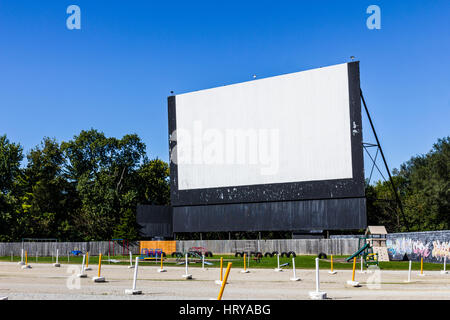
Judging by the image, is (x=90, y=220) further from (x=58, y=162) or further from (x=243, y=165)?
(x=243, y=165)

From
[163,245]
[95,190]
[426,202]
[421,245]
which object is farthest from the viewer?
[95,190]

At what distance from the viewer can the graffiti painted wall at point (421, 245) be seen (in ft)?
131

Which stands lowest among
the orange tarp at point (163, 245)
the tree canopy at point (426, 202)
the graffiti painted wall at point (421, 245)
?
the orange tarp at point (163, 245)

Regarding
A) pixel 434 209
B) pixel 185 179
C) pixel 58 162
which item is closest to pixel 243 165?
pixel 185 179

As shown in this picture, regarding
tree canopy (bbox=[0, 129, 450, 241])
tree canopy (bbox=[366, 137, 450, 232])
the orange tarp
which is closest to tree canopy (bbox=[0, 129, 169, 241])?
tree canopy (bbox=[0, 129, 450, 241])

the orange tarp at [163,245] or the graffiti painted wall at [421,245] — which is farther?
the orange tarp at [163,245]

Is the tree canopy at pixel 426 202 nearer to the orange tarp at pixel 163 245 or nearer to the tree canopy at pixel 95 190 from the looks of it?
the tree canopy at pixel 95 190

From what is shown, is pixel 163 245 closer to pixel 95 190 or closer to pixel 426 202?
pixel 95 190

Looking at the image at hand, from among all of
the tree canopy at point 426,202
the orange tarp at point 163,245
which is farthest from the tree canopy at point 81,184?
the tree canopy at point 426,202

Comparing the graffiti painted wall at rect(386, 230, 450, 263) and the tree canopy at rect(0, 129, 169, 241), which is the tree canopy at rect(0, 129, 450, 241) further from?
the graffiti painted wall at rect(386, 230, 450, 263)

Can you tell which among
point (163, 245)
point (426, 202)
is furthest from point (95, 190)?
point (426, 202)

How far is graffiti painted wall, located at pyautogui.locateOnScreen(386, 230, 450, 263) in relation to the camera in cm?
3991

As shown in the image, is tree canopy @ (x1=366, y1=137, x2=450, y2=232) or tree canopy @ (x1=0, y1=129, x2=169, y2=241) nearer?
tree canopy @ (x1=366, y1=137, x2=450, y2=232)

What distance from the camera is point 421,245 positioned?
43.4m
